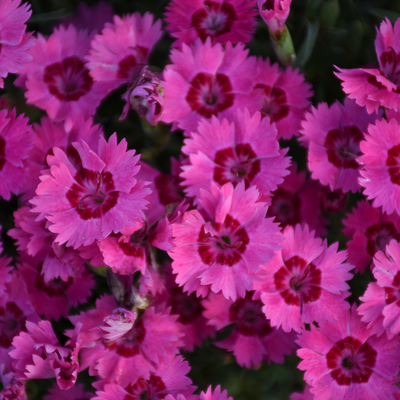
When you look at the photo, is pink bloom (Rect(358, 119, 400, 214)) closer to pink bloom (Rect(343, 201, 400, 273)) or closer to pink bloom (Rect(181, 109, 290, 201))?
pink bloom (Rect(343, 201, 400, 273))

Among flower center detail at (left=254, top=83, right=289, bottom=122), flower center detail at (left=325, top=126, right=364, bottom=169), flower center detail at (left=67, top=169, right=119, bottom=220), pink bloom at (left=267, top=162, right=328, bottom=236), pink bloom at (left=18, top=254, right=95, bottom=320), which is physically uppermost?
flower center detail at (left=254, top=83, right=289, bottom=122)

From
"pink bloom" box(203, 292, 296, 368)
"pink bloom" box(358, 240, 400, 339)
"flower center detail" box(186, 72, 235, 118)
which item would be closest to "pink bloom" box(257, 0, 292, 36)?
"flower center detail" box(186, 72, 235, 118)

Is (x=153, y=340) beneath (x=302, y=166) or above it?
Result: beneath

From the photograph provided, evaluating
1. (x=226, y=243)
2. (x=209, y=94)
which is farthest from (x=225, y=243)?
(x=209, y=94)

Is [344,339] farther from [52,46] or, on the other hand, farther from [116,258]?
[52,46]

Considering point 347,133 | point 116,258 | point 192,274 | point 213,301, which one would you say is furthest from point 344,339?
point 116,258

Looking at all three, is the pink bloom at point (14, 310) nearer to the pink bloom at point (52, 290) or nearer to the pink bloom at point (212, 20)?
the pink bloom at point (52, 290)

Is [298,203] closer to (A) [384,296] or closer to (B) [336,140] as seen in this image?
(B) [336,140]
